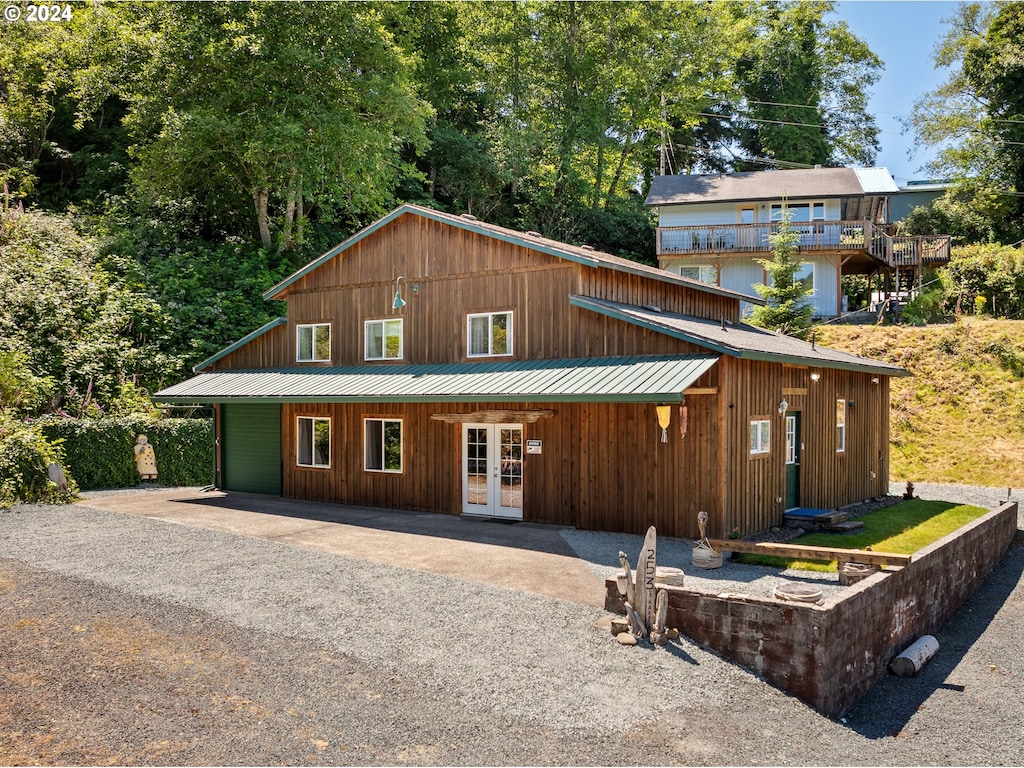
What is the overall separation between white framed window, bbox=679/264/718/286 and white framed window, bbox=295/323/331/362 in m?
19.5

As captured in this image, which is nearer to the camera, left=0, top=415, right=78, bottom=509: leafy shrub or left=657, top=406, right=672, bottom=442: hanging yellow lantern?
left=657, top=406, right=672, bottom=442: hanging yellow lantern

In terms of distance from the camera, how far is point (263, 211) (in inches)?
1089

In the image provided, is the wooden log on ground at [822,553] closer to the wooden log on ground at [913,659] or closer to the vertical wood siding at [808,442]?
the wooden log on ground at [913,659]

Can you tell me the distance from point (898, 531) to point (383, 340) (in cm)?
1079

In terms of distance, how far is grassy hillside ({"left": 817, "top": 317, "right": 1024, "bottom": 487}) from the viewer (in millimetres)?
20328

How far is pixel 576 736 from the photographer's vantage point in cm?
558

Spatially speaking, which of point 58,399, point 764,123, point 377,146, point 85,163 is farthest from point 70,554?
point 764,123

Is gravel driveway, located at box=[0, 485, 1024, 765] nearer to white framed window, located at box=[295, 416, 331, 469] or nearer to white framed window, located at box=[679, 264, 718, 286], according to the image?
white framed window, located at box=[295, 416, 331, 469]

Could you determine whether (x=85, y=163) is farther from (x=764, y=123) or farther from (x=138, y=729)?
(x=764, y=123)

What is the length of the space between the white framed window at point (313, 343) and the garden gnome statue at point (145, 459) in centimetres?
459

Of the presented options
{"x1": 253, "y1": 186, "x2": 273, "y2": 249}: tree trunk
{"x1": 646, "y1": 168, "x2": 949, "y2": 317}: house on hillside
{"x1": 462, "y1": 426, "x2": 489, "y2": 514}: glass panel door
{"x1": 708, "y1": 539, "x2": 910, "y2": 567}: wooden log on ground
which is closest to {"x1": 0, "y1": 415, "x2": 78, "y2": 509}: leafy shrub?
{"x1": 462, "y1": 426, "x2": 489, "y2": 514}: glass panel door

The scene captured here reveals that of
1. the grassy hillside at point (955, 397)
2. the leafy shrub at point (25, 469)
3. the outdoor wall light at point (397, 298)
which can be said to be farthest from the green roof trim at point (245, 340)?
the grassy hillside at point (955, 397)

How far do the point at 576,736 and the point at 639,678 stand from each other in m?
1.20

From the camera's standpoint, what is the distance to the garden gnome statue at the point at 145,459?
18766 millimetres
